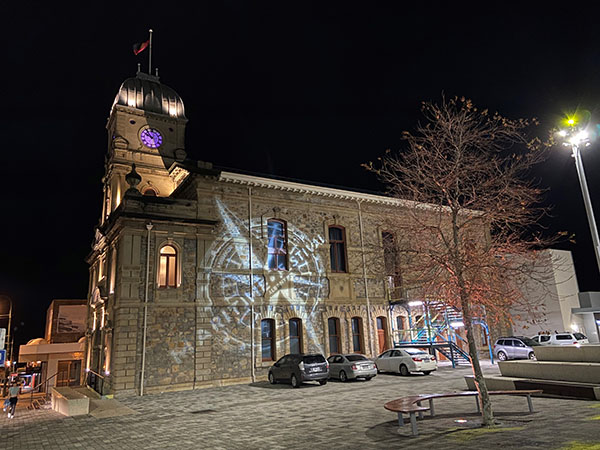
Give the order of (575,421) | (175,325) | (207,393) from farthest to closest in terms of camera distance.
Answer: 1. (175,325)
2. (207,393)
3. (575,421)

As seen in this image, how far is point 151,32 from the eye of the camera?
32.2 meters

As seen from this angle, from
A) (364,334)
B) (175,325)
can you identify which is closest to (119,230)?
(175,325)

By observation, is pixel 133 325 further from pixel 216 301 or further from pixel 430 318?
pixel 430 318

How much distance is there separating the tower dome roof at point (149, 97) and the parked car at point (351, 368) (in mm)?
21490

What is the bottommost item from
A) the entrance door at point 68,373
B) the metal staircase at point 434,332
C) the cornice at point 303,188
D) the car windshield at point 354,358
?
the entrance door at point 68,373

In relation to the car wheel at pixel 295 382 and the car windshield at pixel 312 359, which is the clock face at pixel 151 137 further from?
the car wheel at pixel 295 382

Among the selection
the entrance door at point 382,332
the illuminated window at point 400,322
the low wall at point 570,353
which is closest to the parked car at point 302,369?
the entrance door at point 382,332

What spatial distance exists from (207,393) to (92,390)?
7.72 metres

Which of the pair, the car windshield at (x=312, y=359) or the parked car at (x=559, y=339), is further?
the parked car at (x=559, y=339)

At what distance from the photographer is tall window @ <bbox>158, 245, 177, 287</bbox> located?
20578 millimetres

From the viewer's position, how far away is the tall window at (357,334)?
24.9 meters

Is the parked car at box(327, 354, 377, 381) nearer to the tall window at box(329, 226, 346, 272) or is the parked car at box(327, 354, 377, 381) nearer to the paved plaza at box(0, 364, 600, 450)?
the paved plaza at box(0, 364, 600, 450)

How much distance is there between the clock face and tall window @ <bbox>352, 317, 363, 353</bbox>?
18462 mm

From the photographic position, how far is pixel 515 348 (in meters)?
24.5
